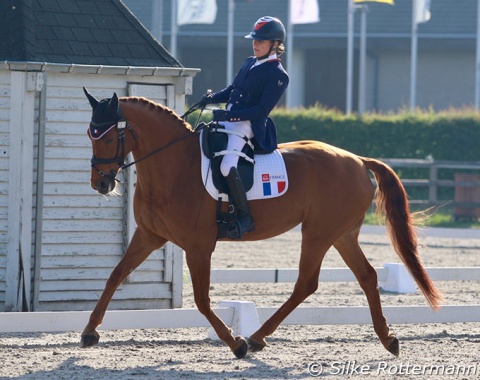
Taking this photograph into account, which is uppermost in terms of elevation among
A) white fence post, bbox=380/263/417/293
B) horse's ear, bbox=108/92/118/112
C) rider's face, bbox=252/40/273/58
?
rider's face, bbox=252/40/273/58

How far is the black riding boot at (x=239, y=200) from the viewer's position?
740 centimetres

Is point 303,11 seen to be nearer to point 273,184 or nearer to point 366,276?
point 366,276

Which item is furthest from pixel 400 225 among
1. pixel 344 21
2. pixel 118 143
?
pixel 344 21

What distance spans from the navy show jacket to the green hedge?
51.4ft

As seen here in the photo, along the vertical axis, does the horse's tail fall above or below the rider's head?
below

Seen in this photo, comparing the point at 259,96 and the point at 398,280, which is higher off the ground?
the point at 259,96

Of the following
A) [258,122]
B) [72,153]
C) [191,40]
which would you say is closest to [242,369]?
[258,122]

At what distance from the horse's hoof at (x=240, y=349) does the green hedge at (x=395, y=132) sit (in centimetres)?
1625

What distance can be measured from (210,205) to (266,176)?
18.6 inches

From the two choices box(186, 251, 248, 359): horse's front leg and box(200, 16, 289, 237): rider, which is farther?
box(200, 16, 289, 237): rider

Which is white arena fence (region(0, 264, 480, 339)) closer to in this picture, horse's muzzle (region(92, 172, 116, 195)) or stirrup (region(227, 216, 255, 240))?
stirrup (region(227, 216, 255, 240))

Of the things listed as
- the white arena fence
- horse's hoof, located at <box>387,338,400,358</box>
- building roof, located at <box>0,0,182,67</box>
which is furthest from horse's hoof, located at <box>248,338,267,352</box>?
building roof, located at <box>0,0,182,67</box>

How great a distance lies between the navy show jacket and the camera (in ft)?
24.6

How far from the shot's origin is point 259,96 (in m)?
7.68
